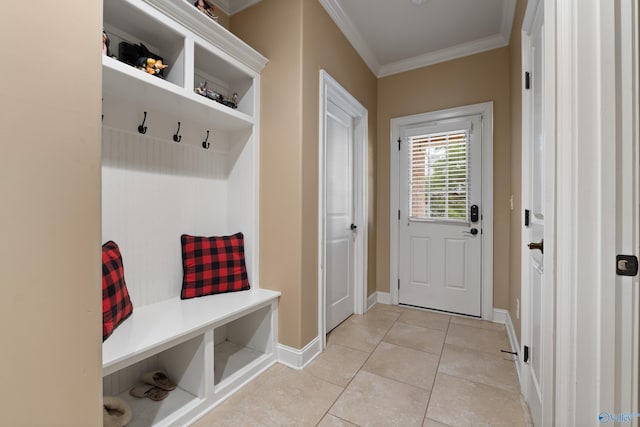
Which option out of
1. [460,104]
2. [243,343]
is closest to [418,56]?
[460,104]

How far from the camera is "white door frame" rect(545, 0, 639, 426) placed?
28.0 inches

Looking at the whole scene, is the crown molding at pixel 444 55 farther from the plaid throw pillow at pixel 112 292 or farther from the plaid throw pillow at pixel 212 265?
the plaid throw pillow at pixel 112 292

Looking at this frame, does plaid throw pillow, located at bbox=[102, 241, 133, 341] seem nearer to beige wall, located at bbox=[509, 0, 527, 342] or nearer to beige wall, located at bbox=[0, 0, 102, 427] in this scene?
beige wall, located at bbox=[0, 0, 102, 427]

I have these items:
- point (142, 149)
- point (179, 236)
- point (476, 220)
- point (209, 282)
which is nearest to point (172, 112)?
point (142, 149)

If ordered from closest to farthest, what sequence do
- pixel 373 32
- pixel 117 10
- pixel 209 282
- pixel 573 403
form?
pixel 573 403 < pixel 117 10 < pixel 209 282 < pixel 373 32

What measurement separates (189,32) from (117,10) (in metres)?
0.34

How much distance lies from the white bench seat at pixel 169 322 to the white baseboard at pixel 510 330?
5.39ft

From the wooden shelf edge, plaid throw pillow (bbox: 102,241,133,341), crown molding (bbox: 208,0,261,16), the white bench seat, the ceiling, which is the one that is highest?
the ceiling

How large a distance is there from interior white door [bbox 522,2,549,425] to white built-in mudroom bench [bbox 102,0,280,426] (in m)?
1.52

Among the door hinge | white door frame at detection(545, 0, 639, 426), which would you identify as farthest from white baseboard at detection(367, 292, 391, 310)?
the door hinge

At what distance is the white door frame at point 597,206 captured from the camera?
71cm

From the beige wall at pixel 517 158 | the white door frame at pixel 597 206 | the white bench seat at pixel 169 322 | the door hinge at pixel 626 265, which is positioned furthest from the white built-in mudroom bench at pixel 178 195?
the beige wall at pixel 517 158

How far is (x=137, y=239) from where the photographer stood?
165 centimetres

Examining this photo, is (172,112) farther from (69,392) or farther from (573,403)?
(573,403)
